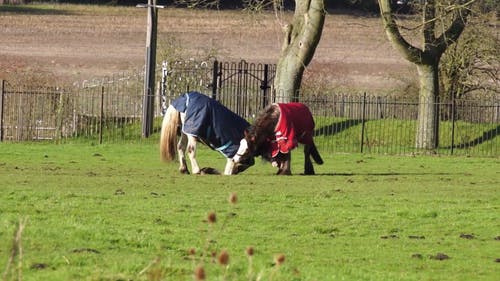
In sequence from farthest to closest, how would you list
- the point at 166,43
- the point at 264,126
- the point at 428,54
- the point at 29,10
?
the point at 29,10
the point at 166,43
the point at 428,54
the point at 264,126

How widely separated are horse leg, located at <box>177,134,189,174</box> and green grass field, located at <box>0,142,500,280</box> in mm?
1058

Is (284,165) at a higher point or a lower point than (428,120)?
lower

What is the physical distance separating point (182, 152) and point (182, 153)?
0.03m

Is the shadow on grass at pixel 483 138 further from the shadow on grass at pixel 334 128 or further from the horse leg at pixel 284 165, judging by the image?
the horse leg at pixel 284 165

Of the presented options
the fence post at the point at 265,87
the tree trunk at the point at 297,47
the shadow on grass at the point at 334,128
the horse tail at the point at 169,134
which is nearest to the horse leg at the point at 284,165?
the horse tail at the point at 169,134

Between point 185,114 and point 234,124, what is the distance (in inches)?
41.3

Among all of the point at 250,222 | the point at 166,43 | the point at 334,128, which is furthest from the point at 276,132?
the point at 166,43

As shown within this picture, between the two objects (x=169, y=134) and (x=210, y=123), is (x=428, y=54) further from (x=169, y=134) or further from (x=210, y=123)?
(x=169, y=134)

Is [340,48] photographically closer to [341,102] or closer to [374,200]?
[341,102]

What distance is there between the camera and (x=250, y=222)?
1712 centimetres

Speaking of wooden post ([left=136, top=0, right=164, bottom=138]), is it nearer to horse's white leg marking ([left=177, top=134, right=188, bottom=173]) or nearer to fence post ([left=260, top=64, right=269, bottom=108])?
fence post ([left=260, top=64, right=269, bottom=108])

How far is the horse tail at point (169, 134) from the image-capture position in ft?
87.6

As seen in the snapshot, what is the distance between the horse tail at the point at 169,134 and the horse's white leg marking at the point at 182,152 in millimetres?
273

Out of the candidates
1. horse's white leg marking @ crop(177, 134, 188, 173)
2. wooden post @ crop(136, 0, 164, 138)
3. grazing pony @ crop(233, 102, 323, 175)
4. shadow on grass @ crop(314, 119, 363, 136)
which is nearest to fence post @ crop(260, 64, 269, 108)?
shadow on grass @ crop(314, 119, 363, 136)
